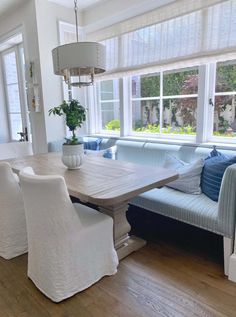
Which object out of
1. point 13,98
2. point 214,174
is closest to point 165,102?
point 214,174

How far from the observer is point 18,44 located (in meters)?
4.30

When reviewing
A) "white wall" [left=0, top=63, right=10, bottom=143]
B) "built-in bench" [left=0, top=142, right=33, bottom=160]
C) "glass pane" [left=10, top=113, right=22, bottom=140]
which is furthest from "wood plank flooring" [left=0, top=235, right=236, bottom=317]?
A: "white wall" [left=0, top=63, right=10, bottom=143]

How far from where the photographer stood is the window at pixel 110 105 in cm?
392

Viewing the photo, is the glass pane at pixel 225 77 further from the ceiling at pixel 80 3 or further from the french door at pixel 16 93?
the french door at pixel 16 93

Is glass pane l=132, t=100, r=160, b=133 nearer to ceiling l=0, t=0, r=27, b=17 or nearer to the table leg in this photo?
the table leg

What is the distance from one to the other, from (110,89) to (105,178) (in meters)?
2.40

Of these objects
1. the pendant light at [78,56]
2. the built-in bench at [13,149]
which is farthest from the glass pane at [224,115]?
the built-in bench at [13,149]

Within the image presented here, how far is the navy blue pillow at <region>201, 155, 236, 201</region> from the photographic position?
2.11m

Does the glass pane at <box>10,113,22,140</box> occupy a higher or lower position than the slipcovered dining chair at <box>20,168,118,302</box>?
higher

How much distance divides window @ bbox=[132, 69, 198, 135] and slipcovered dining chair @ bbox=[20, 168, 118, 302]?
1794mm

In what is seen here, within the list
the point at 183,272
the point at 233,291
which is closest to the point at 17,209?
the point at 183,272

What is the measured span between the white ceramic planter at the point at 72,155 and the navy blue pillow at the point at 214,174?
3.70 ft

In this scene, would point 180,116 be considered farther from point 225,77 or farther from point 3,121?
point 3,121

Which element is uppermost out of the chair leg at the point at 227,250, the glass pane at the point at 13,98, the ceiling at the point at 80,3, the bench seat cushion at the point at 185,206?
the ceiling at the point at 80,3
